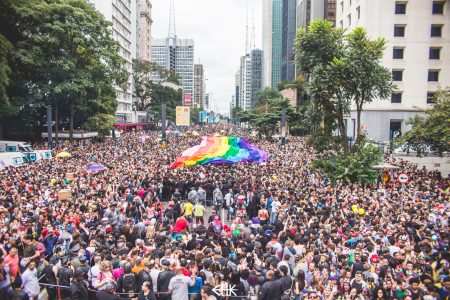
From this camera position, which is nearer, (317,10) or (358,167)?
(358,167)

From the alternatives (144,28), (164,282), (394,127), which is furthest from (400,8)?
(144,28)

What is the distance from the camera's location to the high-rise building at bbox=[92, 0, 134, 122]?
2864 inches

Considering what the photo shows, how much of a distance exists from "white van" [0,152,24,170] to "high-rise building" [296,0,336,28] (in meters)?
67.6

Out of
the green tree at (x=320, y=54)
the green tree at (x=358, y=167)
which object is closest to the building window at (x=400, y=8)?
the green tree at (x=320, y=54)

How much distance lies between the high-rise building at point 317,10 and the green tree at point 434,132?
187 ft

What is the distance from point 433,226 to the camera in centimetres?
1278

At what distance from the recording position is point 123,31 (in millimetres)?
85500

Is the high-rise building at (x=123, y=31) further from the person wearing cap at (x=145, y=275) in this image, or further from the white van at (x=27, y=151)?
the person wearing cap at (x=145, y=275)

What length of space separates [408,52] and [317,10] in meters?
47.9

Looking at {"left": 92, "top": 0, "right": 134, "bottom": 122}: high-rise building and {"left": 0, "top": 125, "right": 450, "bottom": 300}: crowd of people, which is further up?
{"left": 92, "top": 0, "right": 134, "bottom": 122}: high-rise building

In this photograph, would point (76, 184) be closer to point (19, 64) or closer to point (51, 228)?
point (51, 228)

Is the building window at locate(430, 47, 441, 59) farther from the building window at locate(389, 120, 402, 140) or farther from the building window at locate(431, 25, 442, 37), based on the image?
the building window at locate(389, 120, 402, 140)

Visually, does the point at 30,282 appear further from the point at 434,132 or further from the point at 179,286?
the point at 434,132

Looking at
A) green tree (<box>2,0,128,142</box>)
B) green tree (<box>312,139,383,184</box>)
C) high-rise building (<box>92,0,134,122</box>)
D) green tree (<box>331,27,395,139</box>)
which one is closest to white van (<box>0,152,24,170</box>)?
green tree (<box>2,0,128,142</box>)
